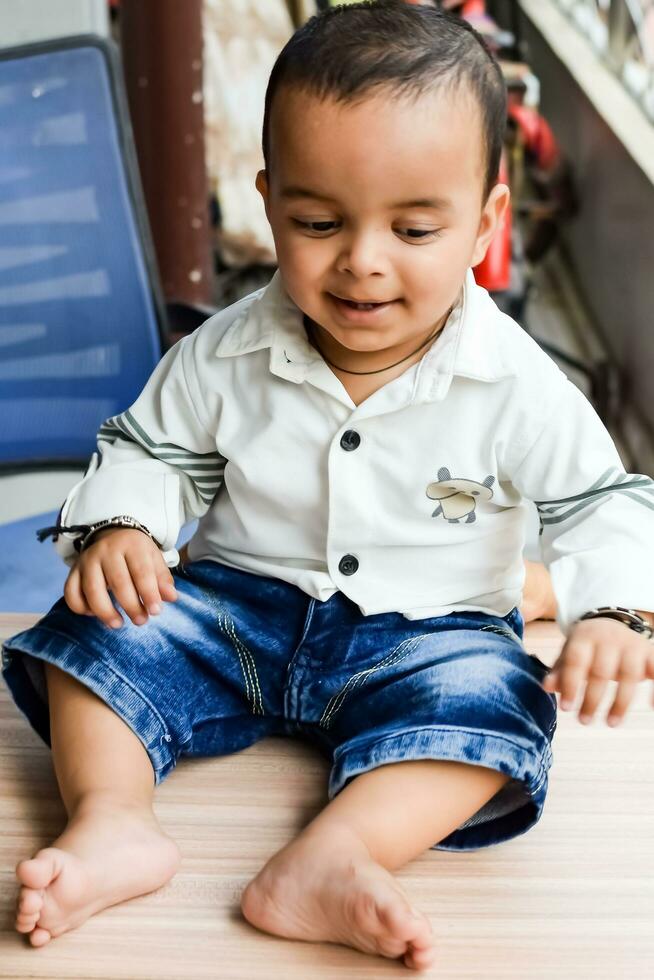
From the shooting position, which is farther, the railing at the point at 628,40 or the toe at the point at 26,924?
the railing at the point at 628,40

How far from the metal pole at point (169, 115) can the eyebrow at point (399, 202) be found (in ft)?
5.73

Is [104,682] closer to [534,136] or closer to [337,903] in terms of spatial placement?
[337,903]

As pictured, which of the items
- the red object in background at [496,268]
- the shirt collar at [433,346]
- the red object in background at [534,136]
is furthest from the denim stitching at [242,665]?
the red object in background at [534,136]

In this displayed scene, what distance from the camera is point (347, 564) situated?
1018 mm

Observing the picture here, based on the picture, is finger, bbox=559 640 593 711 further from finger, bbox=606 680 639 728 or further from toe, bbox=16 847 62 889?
toe, bbox=16 847 62 889

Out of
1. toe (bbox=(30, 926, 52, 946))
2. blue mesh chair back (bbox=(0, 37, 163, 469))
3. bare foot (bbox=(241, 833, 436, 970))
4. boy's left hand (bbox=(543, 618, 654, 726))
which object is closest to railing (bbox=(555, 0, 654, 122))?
blue mesh chair back (bbox=(0, 37, 163, 469))

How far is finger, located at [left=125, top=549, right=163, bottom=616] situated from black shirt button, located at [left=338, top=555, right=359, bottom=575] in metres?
0.16

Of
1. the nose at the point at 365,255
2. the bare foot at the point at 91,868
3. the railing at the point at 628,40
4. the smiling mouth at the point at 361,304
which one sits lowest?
the railing at the point at 628,40

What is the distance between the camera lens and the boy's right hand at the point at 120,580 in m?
0.92

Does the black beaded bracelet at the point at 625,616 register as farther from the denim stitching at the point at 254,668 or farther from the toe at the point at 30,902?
the toe at the point at 30,902

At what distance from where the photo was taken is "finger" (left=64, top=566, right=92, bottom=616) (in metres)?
0.93

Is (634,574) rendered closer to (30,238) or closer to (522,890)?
(522,890)

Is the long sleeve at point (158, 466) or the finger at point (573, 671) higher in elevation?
the long sleeve at point (158, 466)

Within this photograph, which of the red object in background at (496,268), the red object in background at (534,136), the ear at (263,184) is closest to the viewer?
the ear at (263,184)
